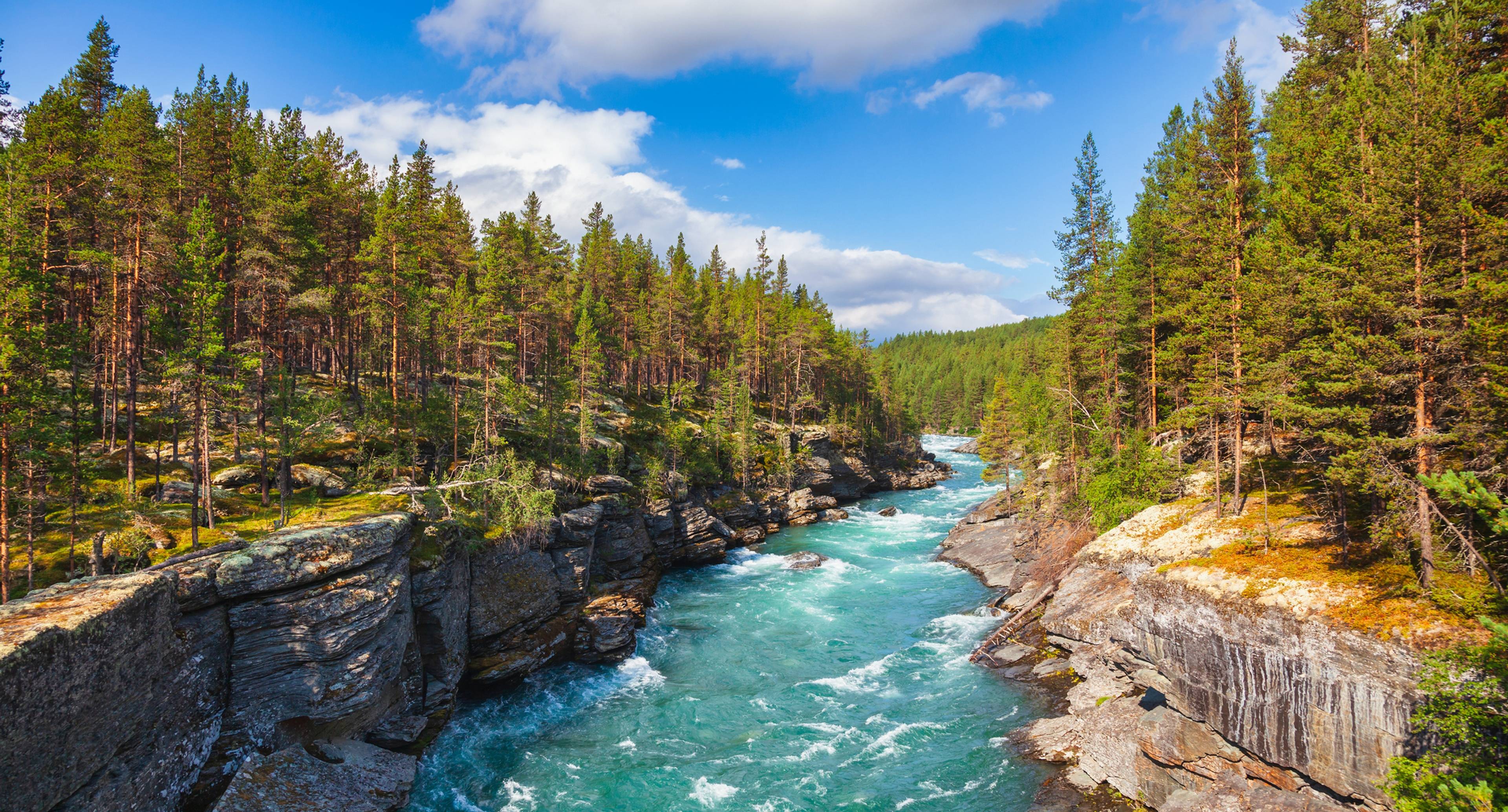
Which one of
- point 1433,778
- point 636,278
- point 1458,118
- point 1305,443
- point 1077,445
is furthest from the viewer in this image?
point 636,278

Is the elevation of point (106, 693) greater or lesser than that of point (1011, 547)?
greater

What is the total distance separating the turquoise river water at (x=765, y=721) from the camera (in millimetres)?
18812

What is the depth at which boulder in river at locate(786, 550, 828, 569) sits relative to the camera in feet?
142

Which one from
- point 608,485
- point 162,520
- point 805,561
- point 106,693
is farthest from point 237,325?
point 805,561

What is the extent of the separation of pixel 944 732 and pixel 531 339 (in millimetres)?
53225

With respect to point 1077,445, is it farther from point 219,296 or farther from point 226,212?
point 226,212

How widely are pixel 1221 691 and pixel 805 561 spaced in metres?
29.6

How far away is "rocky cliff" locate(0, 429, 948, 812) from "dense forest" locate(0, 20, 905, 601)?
564cm

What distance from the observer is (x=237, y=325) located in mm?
33594

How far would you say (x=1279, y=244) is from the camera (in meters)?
21.0

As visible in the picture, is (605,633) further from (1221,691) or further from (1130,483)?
(1130,483)

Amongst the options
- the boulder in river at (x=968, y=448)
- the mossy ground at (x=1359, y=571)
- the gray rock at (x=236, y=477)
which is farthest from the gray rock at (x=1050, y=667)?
the boulder in river at (x=968, y=448)

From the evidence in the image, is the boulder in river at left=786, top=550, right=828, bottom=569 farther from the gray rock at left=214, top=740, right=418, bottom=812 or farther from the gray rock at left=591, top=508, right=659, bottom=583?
the gray rock at left=214, top=740, right=418, bottom=812

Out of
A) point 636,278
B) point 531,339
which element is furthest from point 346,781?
point 636,278
